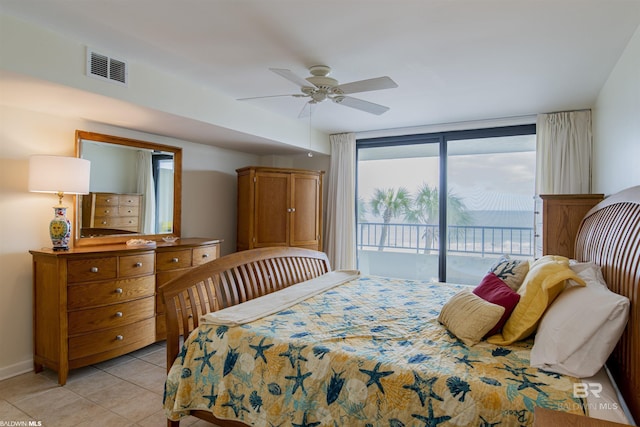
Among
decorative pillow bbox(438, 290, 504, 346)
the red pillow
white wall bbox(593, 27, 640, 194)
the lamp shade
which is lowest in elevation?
decorative pillow bbox(438, 290, 504, 346)

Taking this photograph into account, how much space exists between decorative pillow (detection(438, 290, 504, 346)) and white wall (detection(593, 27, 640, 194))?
129 centimetres

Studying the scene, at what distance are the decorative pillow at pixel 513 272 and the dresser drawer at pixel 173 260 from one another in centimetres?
274

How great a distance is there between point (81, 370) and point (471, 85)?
161 inches

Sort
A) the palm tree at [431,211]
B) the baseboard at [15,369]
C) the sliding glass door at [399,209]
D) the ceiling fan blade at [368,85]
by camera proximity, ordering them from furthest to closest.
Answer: the sliding glass door at [399,209] < the palm tree at [431,211] < the baseboard at [15,369] < the ceiling fan blade at [368,85]

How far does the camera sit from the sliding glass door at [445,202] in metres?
4.30

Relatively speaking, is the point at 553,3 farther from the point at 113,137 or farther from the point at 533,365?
the point at 113,137

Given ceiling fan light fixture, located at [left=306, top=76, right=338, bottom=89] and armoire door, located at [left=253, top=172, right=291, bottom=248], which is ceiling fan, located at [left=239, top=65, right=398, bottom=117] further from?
armoire door, located at [left=253, top=172, right=291, bottom=248]

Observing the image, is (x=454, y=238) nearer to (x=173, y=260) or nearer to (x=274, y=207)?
(x=274, y=207)

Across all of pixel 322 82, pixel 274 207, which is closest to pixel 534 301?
pixel 322 82

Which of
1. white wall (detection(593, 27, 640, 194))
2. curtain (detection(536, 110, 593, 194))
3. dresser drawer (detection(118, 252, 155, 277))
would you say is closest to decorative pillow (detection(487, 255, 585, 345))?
white wall (detection(593, 27, 640, 194))

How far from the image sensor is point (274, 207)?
4.49m

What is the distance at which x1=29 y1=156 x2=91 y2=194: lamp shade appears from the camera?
2.71 metres

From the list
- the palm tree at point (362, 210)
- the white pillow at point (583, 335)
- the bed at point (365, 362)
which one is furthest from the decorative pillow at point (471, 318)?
the palm tree at point (362, 210)

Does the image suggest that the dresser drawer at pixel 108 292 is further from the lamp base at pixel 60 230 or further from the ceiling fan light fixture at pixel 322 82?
the ceiling fan light fixture at pixel 322 82
